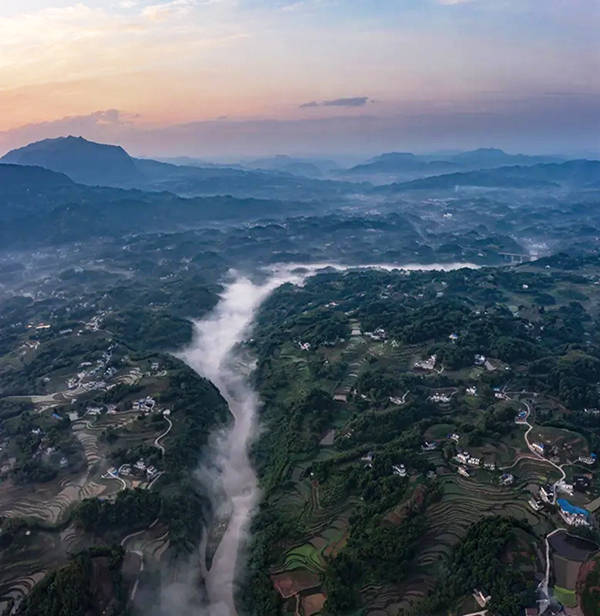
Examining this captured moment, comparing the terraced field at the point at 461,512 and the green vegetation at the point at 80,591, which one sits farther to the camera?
the terraced field at the point at 461,512

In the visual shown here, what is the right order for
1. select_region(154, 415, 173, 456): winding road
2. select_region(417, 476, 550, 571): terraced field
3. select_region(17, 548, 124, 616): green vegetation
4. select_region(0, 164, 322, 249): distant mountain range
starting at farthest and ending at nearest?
1. select_region(0, 164, 322, 249): distant mountain range
2. select_region(154, 415, 173, 456): winding road
3. select_region(417, 476, 550, 571): terraced field
4. select_region(17, 548, 124, 616): green vegetation

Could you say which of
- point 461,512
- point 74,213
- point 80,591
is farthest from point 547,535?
point 74,213

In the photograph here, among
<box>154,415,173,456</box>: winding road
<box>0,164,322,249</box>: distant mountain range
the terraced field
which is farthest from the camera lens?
<box>0,164,322,249</box>: distant mountain range

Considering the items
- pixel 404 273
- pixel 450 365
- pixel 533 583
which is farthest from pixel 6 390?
pixel 404 273

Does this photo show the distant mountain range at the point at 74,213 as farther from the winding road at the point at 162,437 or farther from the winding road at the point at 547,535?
the winding road at the point at 547,535

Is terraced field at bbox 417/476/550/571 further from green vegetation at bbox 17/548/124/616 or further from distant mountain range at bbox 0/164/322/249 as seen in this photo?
distant mountain range at bbox 0/164/322/249

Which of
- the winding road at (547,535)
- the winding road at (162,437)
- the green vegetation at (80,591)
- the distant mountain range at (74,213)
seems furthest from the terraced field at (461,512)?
the distant mountain range at (74,213)

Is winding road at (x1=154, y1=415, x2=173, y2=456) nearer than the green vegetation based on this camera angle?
No

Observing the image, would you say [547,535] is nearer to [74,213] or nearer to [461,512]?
[461,512]

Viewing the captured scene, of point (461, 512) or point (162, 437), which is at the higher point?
point (461, 512)

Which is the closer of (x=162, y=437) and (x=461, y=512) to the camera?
(x=461, y=512)

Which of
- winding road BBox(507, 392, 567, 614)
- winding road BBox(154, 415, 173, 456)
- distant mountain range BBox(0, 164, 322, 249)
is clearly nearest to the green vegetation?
winding road BBox(154, 415, 173, 456)

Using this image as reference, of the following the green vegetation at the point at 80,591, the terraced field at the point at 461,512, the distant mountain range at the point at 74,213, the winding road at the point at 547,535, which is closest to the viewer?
the winding road at the point at 547,535
